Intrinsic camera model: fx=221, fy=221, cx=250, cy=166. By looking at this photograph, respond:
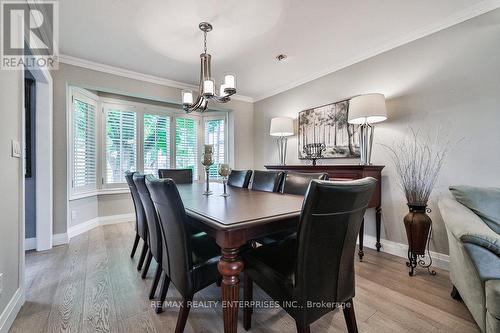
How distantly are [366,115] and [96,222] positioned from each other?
4.29m

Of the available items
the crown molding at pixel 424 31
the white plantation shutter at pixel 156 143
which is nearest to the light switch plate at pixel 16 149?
the white plantation shutter at pixel 156 143

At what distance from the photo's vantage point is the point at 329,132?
126 inches

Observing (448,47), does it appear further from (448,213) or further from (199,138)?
(199,138)

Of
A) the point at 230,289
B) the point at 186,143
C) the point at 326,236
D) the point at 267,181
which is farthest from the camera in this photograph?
the point at 186,143

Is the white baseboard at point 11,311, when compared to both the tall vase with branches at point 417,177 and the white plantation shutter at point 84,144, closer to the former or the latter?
the white plantation shutter at point 84,144

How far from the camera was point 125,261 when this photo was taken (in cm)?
234

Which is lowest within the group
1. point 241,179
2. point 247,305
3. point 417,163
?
point 247,305

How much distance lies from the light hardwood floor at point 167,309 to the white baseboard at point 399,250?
13 centimetres

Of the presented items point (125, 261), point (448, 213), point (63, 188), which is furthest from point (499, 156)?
point (63, 188)

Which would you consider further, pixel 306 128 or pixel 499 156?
pixel 306 128

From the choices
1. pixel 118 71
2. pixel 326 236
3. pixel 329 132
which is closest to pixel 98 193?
pixel 118 71

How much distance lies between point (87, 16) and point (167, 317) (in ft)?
9.02

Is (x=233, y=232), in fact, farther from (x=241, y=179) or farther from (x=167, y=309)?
(x=241, y=179)

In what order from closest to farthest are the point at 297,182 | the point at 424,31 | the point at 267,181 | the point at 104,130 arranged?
the point at 297,182, the point at 424,31, the point at 267,181, the point at 104,130
